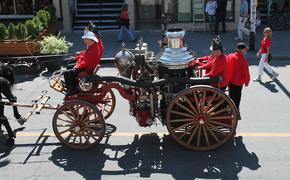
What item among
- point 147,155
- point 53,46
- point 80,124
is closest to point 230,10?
point 53,46

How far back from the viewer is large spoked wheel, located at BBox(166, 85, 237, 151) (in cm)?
753

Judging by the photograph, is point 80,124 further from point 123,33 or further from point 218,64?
point 123,33

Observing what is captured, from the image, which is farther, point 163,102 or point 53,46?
point 53,46

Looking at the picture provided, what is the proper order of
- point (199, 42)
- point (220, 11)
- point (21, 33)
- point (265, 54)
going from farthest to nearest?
point (220, 11) < point (199, 42) < point (21, 33) < point (265, 54)

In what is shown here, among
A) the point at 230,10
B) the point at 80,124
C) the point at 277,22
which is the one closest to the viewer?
the point at 80,124

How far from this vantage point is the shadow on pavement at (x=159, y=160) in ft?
23.6

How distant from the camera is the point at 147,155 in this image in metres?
7.78

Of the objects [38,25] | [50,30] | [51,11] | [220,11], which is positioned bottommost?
[50,30]

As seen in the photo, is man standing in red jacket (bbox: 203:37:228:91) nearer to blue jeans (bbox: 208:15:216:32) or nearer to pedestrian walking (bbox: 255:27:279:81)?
pedestrian walking (bbox: 255:27:279:81)

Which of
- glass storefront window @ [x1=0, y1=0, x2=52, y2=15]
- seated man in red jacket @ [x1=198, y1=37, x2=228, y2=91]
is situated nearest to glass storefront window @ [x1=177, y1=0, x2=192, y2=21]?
glass storefront window @ [x1=0, y1=0, x2=52, y2=15]

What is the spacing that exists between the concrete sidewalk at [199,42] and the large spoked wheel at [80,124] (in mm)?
8172

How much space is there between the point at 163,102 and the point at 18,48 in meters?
7.73

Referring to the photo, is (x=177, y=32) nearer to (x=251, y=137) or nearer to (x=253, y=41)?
(x=251, y=137)

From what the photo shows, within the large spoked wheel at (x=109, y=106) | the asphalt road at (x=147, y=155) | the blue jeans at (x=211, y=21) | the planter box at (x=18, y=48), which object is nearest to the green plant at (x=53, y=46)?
the planter box at (x=18, y=48)
